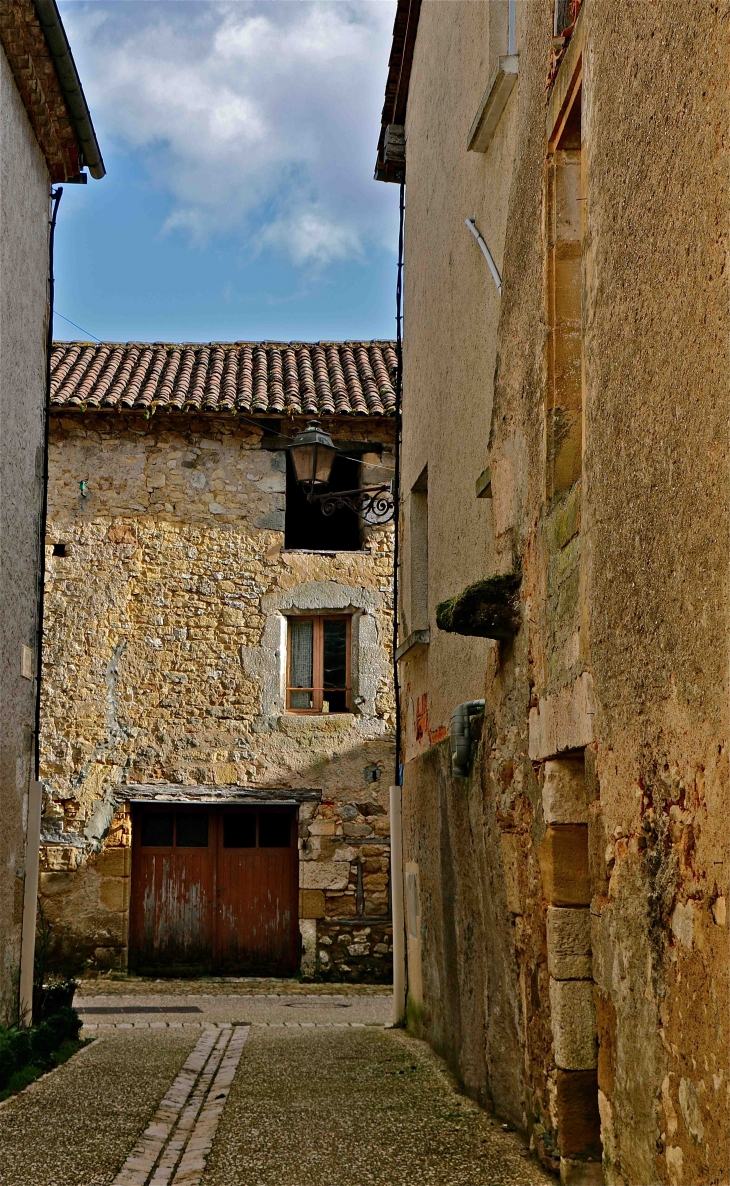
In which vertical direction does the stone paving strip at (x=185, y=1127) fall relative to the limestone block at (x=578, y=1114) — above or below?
below

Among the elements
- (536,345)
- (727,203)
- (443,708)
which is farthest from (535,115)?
(443,708)

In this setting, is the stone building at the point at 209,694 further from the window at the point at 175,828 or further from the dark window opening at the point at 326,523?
the dark window opening at the point at 326,523

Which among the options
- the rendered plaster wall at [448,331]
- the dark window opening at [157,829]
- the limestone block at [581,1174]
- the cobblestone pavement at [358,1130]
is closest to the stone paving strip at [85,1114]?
the cobblestone pavement at [358,1130]

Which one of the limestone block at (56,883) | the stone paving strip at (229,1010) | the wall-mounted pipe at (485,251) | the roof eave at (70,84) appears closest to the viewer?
the wall-mounted pipe at (485,251)

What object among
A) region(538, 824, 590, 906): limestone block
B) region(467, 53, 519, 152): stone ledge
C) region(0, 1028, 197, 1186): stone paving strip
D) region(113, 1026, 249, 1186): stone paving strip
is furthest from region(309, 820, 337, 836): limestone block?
region(538, 824, 590, 906): limestone block

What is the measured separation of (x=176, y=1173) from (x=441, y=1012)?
2682 millimetres

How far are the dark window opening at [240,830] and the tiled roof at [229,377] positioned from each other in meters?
4.82

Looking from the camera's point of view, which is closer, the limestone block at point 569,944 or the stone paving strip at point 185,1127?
the limestone block at point 569,944

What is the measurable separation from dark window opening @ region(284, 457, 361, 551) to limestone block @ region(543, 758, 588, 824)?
36.4ft

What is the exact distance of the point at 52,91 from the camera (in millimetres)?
8680

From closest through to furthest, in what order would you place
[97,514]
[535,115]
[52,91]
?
[535,115], [52,91], [97,514]

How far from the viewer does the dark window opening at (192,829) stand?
14547mm

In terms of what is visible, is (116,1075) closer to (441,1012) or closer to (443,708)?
(441,1012)

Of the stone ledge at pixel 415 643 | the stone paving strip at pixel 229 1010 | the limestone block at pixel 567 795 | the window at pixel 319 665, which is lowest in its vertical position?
the stone paving strip at pixel 229 1010
